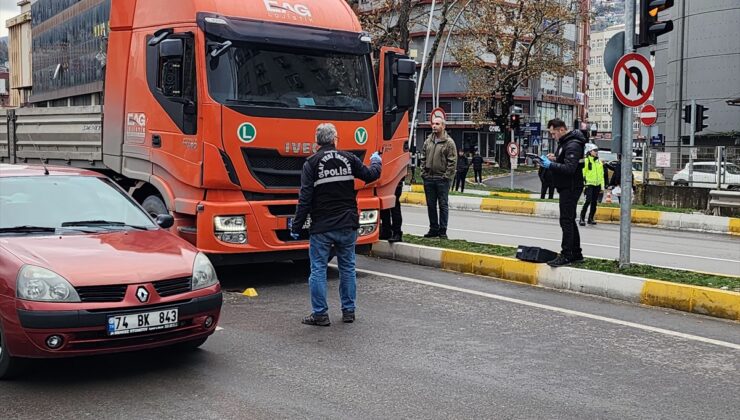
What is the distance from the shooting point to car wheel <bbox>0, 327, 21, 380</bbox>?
17.4ft

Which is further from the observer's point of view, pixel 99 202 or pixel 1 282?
pixel 99 202

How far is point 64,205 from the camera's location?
6.50m

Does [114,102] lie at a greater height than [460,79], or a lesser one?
lesser

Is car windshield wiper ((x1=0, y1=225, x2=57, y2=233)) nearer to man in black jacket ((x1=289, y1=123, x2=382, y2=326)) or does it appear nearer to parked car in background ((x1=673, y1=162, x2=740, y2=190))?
man in black jacket ((x1=289, y1=123, x2=382, y2=326))

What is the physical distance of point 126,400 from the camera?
5.03 meters

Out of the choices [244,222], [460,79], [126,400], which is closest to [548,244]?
[244,222]

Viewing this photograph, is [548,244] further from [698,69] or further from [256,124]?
[698,69]

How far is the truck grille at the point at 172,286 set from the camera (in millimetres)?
5473

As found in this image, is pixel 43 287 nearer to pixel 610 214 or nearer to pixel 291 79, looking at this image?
pixel 291 79

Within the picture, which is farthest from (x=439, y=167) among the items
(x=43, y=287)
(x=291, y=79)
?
(x=43, y=287)

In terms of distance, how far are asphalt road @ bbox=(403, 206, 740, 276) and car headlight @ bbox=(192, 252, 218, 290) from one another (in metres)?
7.68

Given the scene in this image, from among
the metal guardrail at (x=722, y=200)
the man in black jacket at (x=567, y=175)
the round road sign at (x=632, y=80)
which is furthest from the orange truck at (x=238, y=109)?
the metal guardrail at (x=722, y=200)

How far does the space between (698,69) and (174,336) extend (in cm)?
4482

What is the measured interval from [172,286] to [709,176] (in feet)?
62.0
